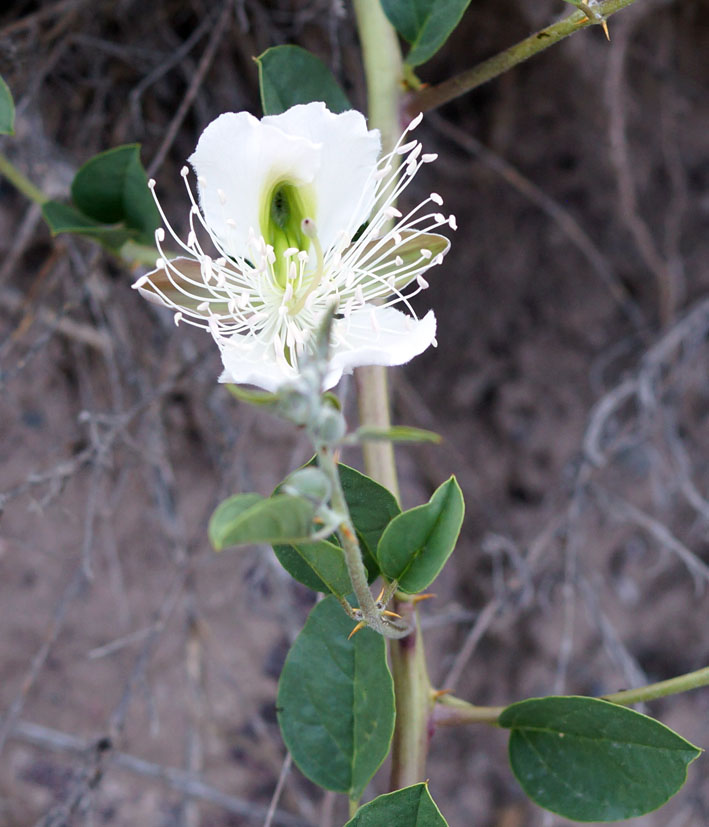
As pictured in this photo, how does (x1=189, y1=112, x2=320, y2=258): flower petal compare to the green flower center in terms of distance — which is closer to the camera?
(x1=189, y1=112, x2=320, y2=258): flower petal

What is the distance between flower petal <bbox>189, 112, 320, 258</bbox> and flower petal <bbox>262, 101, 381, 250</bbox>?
1cm

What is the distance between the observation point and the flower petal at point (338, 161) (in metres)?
0.86

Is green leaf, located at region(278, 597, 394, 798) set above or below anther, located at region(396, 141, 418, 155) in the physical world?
below

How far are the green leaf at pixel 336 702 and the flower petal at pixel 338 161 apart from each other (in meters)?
0.46

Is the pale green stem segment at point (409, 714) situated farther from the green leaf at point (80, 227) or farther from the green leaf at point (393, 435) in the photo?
the green leaf at point (80, 227)

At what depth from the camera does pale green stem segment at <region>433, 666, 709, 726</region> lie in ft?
2.79

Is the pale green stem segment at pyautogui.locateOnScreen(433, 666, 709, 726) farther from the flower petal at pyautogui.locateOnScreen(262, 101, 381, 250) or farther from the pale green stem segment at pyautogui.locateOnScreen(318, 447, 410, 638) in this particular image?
the flower petal at pyautogui.locateOnScreen(262, 101, 381, 250)

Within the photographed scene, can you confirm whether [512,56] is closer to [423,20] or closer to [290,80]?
[423,20]

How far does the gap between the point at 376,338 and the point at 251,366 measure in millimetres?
140

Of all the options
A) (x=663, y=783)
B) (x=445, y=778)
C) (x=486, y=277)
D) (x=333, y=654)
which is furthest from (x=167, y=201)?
(x=445, y=778)

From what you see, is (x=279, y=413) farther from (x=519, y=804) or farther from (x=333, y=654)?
(x=519, y=804)

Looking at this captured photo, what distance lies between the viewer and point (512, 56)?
3.14ft

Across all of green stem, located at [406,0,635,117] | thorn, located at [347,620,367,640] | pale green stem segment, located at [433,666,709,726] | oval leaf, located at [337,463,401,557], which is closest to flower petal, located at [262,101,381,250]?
green stem, located at [406,0,635,117]

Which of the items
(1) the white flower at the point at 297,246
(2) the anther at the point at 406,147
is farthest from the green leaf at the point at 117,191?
(2) the anther at the point at 406,147
